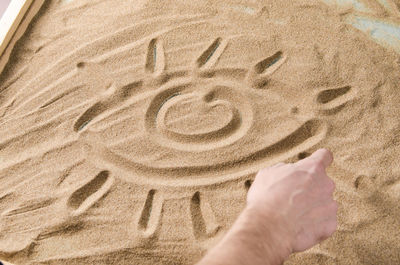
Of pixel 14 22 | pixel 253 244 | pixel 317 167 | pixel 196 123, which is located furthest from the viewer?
pixel 14 22

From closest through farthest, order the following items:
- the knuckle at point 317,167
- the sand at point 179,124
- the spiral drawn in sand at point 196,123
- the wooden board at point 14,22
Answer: the knuckle at point 317,167 < the sand at point 179,124 < the spiral drawn in sand at point 196,123 < the wooden board at point 14,22

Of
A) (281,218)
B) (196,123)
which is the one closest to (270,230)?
(281,218)

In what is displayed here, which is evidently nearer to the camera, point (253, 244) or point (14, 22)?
point (253, 244)

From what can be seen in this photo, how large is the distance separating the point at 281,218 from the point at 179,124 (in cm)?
46

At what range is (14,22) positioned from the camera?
1642 mm

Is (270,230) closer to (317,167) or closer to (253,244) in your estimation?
(253,244)

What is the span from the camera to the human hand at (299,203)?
101 centimetres

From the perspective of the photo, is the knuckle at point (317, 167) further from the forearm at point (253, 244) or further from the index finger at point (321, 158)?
the forearm at point (253, 244)

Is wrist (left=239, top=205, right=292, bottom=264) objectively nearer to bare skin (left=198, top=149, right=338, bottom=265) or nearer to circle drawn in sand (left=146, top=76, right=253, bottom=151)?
bare skin (left=198, top=149, right=338, bottom=265)

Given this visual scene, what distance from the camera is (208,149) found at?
1315mm

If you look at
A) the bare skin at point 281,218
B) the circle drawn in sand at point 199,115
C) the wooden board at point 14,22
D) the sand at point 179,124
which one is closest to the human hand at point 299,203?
the bare skin at point 281,218

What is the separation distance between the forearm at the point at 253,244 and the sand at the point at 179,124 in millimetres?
156

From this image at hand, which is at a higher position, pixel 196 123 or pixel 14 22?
pixel 14 22

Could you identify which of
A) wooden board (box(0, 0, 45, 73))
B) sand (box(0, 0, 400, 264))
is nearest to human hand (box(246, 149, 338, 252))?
sand (box(0, 0, 400, 264))
